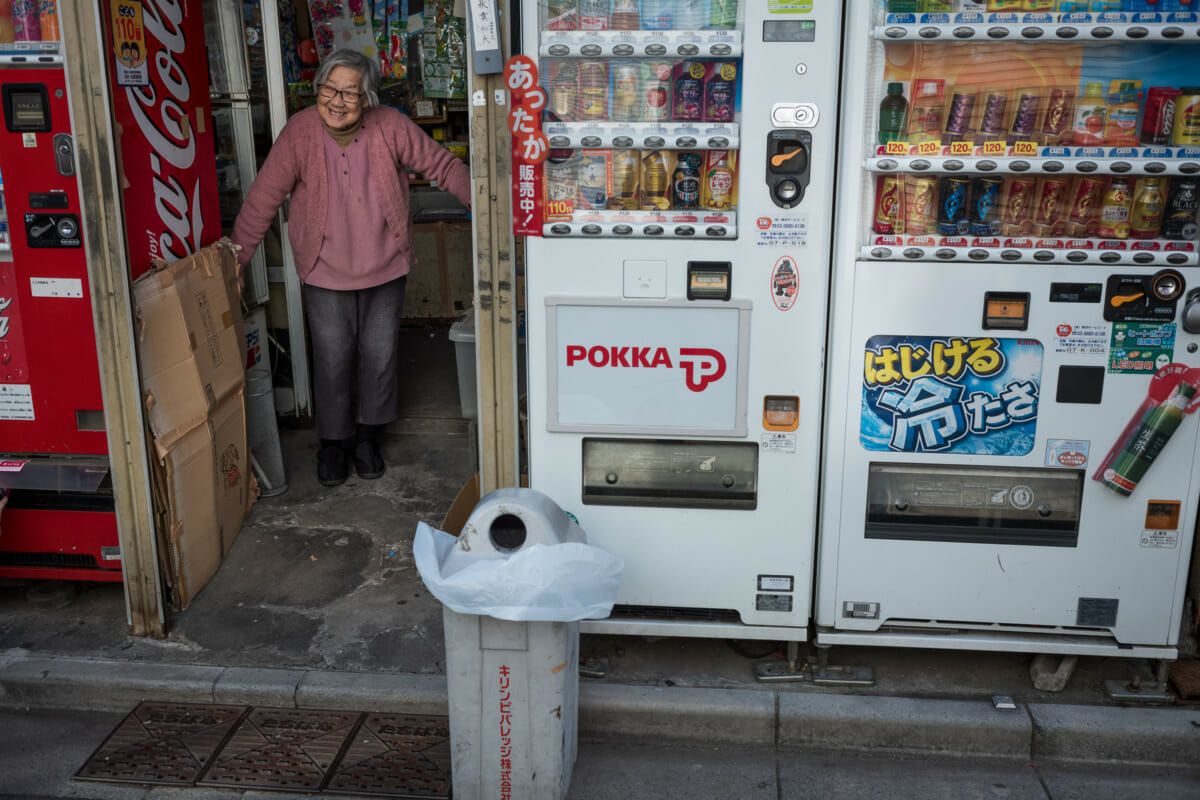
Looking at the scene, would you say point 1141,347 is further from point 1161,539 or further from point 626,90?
point 626,90

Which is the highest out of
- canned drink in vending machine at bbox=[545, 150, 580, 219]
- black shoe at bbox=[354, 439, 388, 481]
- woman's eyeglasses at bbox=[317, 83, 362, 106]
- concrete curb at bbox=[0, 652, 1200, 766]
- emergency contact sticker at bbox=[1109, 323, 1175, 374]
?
woman's eyeglasses at bbox=[317, 83, 362, 106]

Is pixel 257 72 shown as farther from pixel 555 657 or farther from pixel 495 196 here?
pixel 555 657

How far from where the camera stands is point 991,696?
364 cm

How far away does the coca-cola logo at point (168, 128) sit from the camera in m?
3.88

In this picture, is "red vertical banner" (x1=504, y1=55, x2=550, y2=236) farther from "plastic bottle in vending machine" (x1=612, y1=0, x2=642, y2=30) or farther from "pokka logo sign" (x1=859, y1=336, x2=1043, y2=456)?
"pokka logo sign" (x1=859, y1=336, x2=1043, y2=456)

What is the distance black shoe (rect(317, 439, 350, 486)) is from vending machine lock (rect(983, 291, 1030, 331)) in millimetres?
3106

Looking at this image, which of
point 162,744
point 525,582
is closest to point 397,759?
point 162,744

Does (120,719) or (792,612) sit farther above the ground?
(792,612)

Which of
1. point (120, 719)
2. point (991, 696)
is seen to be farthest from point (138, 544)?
point (991, 696)

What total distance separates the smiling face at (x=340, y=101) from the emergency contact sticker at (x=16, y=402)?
1610mm

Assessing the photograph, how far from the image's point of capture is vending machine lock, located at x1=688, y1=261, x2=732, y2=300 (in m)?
3.35

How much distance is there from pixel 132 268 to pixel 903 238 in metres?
2.64

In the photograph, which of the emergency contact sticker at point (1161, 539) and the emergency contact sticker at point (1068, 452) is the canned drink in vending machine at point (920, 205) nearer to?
the emergency contact sticker at point (1068, 452)

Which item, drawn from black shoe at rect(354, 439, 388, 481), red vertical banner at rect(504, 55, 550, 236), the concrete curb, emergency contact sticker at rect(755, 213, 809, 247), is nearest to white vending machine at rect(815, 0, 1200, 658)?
emergency contact sticker at rect(755, 213, 809, 247)
